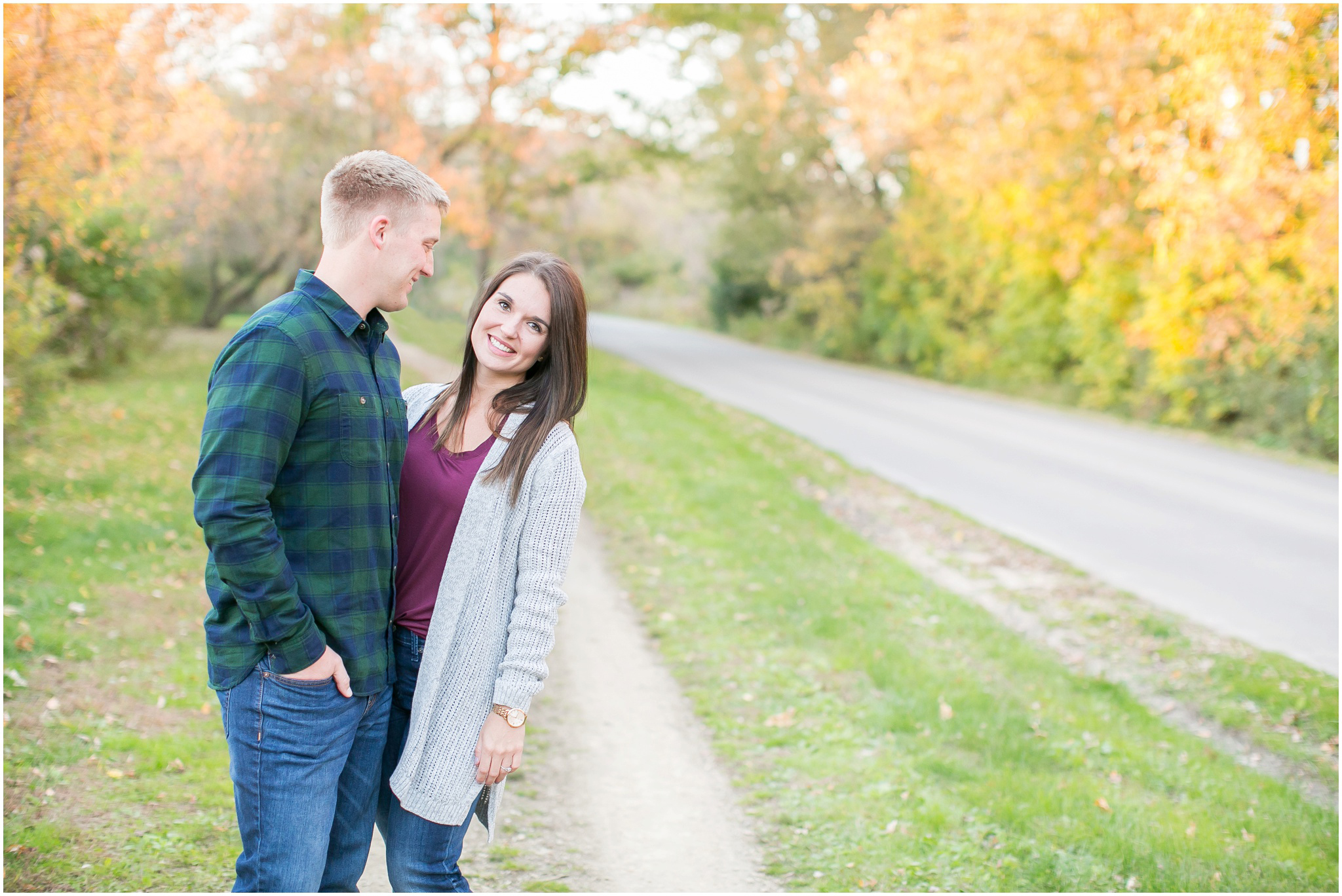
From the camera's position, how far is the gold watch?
Result: 7.82 feet

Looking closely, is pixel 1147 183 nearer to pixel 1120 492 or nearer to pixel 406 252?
pixel 1120 492

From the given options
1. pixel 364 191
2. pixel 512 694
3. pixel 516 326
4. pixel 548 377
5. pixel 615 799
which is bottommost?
pixel 615 799

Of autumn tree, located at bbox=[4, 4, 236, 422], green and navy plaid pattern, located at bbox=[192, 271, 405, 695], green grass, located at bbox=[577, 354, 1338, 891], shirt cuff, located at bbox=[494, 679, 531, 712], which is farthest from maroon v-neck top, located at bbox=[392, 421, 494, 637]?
autumn tree, located at bbox=[4, 4, 236, 422]

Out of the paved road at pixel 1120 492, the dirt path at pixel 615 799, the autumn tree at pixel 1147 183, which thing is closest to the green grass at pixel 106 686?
the dirt path at pixel 615 799

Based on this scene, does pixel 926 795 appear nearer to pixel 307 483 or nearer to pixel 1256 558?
pixel 307 483

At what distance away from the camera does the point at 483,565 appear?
2422mm

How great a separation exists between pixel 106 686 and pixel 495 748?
3.46m

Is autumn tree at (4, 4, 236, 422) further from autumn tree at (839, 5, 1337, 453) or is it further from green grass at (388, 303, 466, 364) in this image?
autumn tree at (839, 5, 1337, 453)

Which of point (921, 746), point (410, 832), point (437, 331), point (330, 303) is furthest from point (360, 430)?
point (437, 331)

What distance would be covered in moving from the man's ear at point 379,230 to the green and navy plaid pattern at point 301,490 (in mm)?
158

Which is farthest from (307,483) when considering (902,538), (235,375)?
(902,538)

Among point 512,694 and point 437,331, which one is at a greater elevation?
point 437,331

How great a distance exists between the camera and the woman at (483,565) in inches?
95.0

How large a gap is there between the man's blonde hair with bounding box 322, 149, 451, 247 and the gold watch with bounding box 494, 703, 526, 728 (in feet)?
3.81
